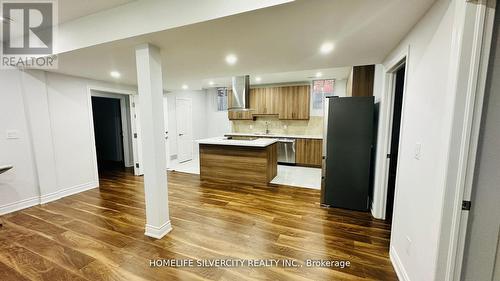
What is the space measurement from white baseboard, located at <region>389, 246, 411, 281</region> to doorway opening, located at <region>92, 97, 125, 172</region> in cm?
660

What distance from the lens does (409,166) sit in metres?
1.77

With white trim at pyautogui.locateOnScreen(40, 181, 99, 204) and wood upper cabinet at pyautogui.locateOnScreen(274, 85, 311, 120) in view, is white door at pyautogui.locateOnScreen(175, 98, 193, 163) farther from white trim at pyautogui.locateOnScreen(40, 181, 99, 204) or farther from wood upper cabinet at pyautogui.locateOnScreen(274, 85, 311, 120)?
wood upper cabinet at pyautogui.locateOnScreen(274, 85, 311, 120)

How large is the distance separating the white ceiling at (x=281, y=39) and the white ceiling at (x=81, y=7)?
34 cm

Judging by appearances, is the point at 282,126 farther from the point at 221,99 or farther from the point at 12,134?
the point at 12,134

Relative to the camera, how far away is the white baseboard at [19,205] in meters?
3.02

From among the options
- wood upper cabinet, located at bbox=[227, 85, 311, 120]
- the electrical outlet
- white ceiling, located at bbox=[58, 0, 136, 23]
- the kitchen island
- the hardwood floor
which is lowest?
the hardwood floor

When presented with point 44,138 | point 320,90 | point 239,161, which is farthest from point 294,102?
point 44,138

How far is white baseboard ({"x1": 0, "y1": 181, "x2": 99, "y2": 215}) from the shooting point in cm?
306

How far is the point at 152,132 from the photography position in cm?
220

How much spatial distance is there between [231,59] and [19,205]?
13.4ft

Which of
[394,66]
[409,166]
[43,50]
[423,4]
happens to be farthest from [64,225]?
[394,66]

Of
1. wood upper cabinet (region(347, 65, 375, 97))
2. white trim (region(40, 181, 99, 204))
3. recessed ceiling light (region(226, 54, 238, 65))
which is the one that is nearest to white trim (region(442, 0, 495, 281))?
recessed ceiling light (region(226, 54, 238, 65))

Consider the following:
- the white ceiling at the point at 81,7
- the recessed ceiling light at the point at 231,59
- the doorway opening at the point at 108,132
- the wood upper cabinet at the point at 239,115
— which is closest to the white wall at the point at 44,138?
the white ceiling at the point at 81,7

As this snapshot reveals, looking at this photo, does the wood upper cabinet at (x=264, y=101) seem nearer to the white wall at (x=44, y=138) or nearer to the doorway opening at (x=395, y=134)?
the doorway opening at (x=395, y=134)
